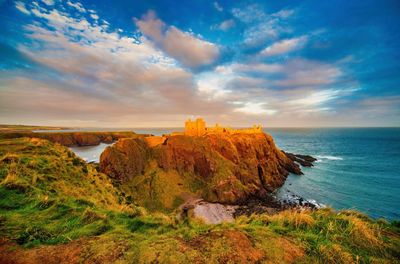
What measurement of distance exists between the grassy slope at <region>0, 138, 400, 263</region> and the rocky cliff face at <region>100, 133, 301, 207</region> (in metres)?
36.9

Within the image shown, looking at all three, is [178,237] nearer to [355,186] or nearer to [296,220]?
[296,220]

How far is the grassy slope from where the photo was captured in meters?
4.60

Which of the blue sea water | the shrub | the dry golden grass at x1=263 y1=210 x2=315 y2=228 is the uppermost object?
the shrub

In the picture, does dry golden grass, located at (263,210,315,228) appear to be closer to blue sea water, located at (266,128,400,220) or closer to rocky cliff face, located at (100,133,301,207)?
blue sea water, located at (266,128,400,220)

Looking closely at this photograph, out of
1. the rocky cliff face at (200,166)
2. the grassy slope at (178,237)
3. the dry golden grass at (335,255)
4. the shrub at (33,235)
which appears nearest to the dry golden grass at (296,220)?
the grassy slope at (178,237)

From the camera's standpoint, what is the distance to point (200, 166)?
4978 cm

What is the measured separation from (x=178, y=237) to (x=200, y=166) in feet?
147

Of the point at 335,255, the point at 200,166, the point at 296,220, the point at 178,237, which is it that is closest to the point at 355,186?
the point at 200,166

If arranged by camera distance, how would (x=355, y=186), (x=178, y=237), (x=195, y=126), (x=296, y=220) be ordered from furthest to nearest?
(x=195, y=126)
(x=355, y=186)
(x=296, y=220)
(x=178, y=237)

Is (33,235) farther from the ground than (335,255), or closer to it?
farther from the ground

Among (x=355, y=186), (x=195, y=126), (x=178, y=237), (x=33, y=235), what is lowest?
(x=355, y=186)

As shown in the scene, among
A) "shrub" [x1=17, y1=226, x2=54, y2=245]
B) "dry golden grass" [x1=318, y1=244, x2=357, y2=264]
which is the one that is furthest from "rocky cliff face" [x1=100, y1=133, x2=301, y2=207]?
"dry golden grass" [x1=318, y1=244, x2=357, y2=264]

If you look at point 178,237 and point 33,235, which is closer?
point 33,235

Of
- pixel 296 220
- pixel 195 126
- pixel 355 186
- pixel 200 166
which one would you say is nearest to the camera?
pixel 296 220
